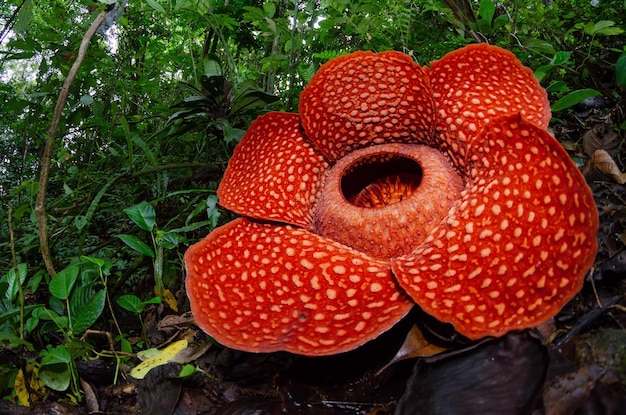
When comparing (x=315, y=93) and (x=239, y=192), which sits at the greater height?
(x=315, y=93)

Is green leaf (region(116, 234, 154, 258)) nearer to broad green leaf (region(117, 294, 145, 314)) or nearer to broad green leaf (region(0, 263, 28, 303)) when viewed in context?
broad green leaf (region(117, 294, 145, 314))

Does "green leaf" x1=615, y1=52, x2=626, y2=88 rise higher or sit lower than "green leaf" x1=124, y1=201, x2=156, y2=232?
higher

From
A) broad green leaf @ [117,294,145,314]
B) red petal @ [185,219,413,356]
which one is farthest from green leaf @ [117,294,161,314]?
red petal @ [185,219,413,356]

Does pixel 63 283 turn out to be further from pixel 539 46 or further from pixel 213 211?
pixel 539 46

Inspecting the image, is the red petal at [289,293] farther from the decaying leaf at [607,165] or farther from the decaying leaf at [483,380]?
the decaying leaf at [607,165]

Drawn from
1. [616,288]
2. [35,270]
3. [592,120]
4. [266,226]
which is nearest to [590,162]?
[592,120]

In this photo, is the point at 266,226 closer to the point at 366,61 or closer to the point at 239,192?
the point at 239,192

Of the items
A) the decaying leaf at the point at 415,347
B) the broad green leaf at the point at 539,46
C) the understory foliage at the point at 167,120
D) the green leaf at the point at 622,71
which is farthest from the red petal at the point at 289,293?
the broad green leaf at the point at 539,46
